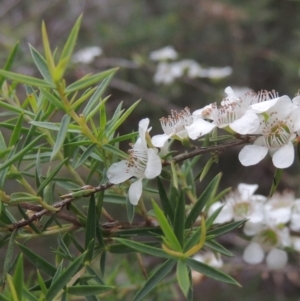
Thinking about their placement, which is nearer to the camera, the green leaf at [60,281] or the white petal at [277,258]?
the green leaf at [60,281]

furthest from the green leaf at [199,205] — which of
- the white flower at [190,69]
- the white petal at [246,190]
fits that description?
the white flower at [190,69]

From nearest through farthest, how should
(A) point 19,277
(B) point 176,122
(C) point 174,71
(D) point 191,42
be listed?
(A) point 19,277
(B) point 176,122
(C) point 174,71
(D) point 191,42

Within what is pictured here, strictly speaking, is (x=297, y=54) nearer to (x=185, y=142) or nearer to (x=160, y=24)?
(x=160, y=24)

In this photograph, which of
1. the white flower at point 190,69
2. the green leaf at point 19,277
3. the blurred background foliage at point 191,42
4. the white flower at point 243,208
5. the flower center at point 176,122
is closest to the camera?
the green leaf at point 19,277

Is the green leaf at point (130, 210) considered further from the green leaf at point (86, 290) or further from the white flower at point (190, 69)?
the white flower at point (190, 69)

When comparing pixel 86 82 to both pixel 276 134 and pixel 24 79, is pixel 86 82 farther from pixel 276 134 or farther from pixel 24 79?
pixel 276 134

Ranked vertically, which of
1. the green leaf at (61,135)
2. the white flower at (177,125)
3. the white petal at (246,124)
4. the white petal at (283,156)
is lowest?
the white petal at (283,156)

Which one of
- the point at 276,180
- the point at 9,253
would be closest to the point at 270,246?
the point at 276,180
